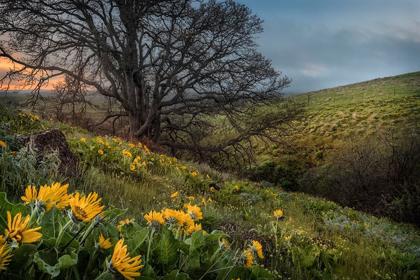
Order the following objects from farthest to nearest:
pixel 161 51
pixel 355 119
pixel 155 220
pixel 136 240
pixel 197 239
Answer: pixel 355 119 → pixel 161 51 → pixel 155 220 → pixel 197 239 → pixel 136 240

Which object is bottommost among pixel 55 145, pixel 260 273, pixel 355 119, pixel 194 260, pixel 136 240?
pixel 355 119

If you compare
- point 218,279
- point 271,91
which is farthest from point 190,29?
point 218,279

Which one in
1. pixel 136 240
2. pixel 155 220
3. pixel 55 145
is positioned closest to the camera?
pixel 136 240

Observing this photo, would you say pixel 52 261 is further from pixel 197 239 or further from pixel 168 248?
pixel 197 239

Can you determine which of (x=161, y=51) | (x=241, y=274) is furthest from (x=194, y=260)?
(x=161, y=51)

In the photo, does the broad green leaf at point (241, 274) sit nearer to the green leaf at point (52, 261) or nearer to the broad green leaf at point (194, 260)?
the broad green leaf at point (194, 260)

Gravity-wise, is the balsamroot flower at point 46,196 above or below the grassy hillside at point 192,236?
above

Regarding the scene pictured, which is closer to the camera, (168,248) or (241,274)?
(168,248)

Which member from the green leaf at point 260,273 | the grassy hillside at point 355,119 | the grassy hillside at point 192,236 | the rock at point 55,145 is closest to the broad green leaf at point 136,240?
the grassy hillside at point 192,236

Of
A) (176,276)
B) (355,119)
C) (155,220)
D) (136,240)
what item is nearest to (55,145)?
(155,220)

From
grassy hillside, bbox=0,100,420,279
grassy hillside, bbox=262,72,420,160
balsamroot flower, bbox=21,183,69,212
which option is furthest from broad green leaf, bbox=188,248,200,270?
grassy hillside, bbox=262,72,420,160

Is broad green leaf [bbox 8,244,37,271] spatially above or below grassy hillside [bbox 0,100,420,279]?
above

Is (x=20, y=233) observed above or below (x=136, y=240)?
above

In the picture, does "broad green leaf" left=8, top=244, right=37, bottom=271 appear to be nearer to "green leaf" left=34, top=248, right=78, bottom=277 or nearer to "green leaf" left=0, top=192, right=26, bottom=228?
"green leaf" left=34, top=248, right=78, bottom=277
